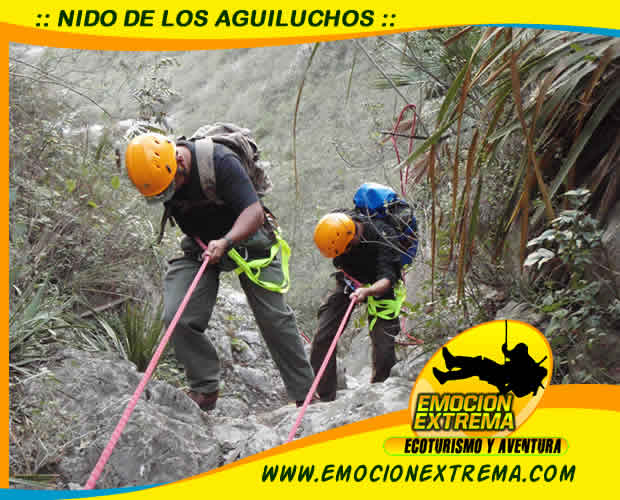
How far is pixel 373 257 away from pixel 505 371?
232cm

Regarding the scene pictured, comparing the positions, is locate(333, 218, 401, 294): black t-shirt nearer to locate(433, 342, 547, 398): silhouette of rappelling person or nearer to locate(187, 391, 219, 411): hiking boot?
A: locate(187, 391, 219, 411): hiking boot

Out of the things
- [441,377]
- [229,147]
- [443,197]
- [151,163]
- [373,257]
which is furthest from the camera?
[443,197]

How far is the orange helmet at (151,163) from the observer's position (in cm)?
386

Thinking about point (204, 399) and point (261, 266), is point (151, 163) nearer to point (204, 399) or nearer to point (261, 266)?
point (261, 266)

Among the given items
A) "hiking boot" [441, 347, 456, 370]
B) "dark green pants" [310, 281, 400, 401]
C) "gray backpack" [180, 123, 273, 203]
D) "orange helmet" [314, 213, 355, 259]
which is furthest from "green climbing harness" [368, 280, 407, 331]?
"hiking boot" [441, 347, 456, 370]

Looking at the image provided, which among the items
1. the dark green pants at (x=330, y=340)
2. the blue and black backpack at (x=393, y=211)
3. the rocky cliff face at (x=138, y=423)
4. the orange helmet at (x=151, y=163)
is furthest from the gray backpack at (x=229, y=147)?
the rocky cliff face at (x=138, y=423)

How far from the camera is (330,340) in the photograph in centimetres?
532

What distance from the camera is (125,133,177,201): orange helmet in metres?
3.86

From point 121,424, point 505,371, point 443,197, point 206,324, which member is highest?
point 443,197

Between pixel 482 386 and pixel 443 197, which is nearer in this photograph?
pixel 482 386

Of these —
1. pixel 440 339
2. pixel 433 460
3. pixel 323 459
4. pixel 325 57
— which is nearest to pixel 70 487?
pixel 323 459

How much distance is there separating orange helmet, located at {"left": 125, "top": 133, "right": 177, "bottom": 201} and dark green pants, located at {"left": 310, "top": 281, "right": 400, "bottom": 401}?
5.75 feet

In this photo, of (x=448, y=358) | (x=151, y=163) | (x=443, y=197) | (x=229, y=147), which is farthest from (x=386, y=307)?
(x=448, y=358)

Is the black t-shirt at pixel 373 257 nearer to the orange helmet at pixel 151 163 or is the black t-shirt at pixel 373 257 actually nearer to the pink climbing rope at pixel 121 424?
the orange helmet at pixel 151 163
